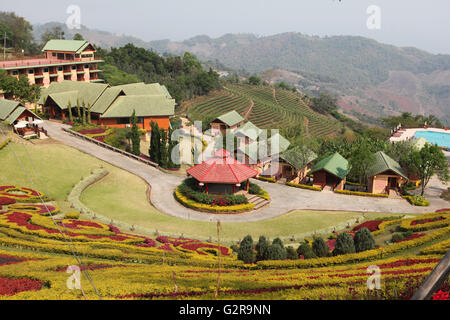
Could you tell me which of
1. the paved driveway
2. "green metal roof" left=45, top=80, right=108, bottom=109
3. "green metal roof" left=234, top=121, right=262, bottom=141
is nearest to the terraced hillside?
"green metal roof" left=234, top=121, right=262, bottom=141

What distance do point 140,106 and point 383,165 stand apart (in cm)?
3394

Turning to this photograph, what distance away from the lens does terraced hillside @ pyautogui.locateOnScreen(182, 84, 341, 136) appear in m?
87.1

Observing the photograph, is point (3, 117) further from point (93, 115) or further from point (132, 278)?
point (132, 278)

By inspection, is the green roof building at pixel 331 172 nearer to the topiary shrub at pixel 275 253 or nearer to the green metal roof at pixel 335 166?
the green metal roof at pixel 335 166

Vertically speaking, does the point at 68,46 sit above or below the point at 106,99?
above

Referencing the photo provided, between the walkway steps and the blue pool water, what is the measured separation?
1724 inches

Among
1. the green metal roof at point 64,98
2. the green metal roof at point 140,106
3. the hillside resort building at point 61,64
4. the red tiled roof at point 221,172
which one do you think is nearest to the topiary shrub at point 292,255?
the red tiled roof at point 221,172

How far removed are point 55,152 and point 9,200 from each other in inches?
512

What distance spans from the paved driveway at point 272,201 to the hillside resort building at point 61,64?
99.9ft

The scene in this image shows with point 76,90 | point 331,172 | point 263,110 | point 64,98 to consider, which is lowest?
point 331,172

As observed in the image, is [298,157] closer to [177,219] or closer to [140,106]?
[177,219]

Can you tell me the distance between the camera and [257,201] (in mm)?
33875

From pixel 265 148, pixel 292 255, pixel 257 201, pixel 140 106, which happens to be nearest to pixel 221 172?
pixel 257 201
